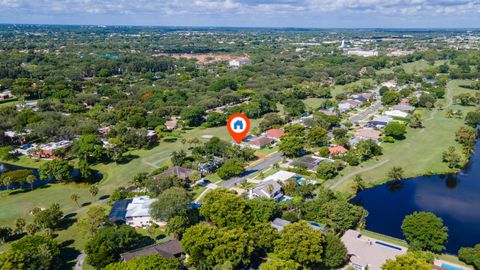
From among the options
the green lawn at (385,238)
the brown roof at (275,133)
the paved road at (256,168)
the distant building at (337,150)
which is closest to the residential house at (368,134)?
the distant building at (337,150)

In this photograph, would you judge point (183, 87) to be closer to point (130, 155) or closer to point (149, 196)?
point (130, 155)

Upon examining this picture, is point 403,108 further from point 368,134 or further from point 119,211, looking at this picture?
point 119,211

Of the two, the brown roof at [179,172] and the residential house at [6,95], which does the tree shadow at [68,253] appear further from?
the residential house at [6,95]

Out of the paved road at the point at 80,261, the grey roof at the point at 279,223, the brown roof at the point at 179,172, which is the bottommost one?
the paved road at the point at 80,261

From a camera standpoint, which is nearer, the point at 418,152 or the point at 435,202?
the point at 435,202

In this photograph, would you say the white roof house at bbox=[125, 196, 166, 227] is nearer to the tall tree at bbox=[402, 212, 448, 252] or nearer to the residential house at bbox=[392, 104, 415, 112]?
the tall tree at bbox=[402, 212, 448, 252]

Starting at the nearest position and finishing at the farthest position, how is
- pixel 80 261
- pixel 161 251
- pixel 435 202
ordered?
pixel 161 251, pixel 80 261, pixel 435 202

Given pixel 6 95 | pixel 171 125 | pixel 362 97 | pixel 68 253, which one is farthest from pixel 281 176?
pixel 6 95
